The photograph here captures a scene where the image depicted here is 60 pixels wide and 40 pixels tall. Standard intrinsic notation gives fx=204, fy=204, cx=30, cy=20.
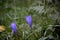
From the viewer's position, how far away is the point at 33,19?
2100 mm

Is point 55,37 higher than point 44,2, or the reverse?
point 44,2

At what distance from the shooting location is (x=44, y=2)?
2082mm

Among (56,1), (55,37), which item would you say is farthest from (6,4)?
(55,37)

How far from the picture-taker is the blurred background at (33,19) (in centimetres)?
186

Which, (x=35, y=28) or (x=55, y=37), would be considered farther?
(x=35, y=28)

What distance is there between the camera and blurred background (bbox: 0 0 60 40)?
1.86m

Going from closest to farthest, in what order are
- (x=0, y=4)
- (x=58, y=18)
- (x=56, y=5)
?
(x=58, y=18), (x=56, y=5), (x=0, y=4)

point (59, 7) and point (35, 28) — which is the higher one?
point (59, 7)

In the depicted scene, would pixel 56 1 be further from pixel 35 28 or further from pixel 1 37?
pixel 1 37

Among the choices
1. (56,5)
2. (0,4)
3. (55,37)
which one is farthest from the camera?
(0,4)

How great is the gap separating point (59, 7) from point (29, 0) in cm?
40

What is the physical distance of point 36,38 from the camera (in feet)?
6.16

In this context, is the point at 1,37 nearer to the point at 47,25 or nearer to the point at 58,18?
the point at 47,25

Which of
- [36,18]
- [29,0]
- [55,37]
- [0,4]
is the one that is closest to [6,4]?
[0,4]
